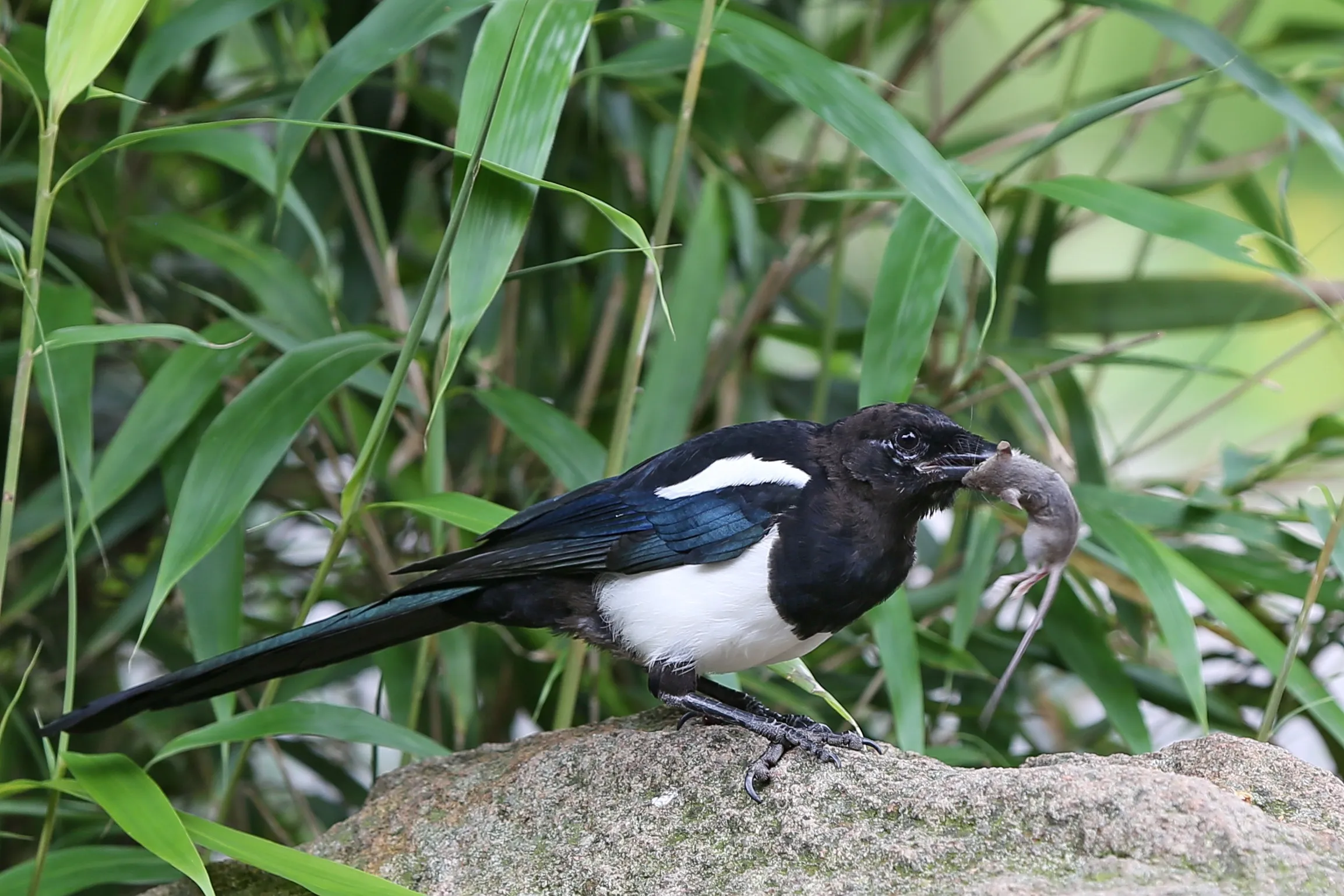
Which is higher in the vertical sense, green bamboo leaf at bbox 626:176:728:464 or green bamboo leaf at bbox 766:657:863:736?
green bamboo leaf at bbox 626:176:728:464

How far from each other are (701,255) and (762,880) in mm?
1310

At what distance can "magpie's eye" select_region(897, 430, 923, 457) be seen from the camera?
75.0 inches

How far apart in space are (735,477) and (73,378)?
111 cm

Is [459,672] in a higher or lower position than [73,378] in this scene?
lower

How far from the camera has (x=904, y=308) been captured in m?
2.05

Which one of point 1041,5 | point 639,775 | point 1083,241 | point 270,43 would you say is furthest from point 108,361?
point 1083,241

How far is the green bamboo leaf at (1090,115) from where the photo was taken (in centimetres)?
172

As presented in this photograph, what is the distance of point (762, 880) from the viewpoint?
1470 millimetres

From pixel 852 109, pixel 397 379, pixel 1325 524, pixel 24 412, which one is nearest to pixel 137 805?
pixel 24 412

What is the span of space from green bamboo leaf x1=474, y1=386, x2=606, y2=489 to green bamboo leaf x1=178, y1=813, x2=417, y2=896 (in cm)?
77

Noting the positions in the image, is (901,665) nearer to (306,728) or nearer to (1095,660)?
(1095,660)

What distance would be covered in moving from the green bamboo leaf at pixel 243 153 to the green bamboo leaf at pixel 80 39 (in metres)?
0.56

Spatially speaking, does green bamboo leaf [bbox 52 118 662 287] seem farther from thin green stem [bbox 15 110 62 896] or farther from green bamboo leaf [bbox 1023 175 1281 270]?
green bamboo leaf [bbox 1023 175 1281 270]

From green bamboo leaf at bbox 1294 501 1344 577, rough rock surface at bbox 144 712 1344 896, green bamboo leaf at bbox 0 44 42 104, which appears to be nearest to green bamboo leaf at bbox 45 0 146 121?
green bamboo leaf at bbox 0 44 42 104
